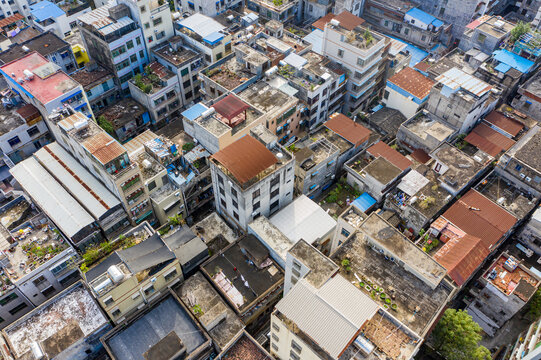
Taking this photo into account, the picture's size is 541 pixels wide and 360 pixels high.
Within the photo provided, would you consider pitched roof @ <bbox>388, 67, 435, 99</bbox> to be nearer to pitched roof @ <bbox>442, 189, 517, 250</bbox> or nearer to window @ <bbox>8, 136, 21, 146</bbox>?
pitched roof @ <bbox>442, 189, 517, 250</bbox>

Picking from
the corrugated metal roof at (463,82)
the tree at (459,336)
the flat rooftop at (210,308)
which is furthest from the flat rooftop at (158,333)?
the corrugated metal roof at (463,82)

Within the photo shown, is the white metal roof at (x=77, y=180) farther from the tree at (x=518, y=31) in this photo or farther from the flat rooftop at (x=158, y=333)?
the tree at (x=518, y=31)

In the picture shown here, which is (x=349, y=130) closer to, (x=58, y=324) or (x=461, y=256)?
(x=461, y=256)

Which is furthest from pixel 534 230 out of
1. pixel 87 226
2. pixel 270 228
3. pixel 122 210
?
pixel 87 226

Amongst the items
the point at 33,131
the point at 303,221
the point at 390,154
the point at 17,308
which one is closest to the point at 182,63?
the point at 33,131

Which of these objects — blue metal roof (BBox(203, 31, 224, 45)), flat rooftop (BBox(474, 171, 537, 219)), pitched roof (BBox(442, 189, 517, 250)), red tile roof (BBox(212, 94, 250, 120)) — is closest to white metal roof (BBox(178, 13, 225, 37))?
blue metal roof (BBox(203, 31, 224, 45))

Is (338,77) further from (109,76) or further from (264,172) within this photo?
(109,76)
